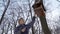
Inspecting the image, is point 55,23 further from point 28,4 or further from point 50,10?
point 28,4

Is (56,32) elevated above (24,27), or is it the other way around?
(24,27)

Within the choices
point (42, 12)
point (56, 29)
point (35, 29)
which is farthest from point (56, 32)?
point (42, 12)

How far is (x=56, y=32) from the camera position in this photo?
365 inches

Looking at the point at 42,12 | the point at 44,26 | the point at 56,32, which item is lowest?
the point at 56,32

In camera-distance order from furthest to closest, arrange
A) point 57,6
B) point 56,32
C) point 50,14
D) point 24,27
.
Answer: point 57,6 < point 50,14 < point 56,32 < point 24,27

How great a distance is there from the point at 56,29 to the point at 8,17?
336 centimetres

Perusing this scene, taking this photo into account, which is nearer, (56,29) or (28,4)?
(56,29)

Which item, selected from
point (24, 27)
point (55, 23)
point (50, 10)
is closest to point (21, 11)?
point (50, 10)

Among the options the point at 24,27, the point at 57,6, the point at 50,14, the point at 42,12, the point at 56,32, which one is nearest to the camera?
the point at 42,12

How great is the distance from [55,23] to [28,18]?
71.5 inches

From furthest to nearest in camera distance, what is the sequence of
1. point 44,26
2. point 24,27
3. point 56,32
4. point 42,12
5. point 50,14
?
1. point 50,14
2. point 56,32
3. point 24,27
4. point 44,26
5. point 42,12

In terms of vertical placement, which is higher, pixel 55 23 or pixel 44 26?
pixel 44 26

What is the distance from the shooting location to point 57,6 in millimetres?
11109

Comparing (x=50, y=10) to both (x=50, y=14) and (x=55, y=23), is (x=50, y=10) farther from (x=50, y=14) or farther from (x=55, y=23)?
(x=55, y=23)
